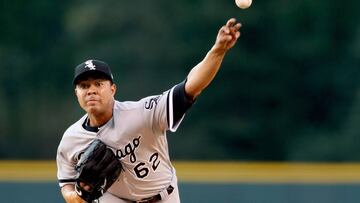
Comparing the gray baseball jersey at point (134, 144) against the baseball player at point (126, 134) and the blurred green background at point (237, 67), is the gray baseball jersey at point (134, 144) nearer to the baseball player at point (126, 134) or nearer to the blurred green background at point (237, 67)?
the baseball player at point (126, 134)

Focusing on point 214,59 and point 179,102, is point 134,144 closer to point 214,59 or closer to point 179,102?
point 179,102

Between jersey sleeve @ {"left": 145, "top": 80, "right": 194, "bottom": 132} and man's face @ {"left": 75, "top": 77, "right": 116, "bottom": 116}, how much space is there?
0.71 feet

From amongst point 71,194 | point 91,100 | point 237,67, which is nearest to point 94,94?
point 91,100

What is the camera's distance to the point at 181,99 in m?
5.14

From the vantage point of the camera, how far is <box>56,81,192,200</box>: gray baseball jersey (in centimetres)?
539

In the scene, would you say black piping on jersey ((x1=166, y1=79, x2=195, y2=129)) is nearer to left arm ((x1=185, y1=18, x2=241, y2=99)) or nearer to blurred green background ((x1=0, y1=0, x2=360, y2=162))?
left arm ((x1=185, y1=18, x2=241, y2=99))

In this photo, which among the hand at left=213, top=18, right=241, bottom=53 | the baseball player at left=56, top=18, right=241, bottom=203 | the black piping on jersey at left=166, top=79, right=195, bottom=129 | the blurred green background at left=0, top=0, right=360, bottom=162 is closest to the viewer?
the hand at left=213, top=18, right=241, bottom=53

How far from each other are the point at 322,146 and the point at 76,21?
7.43 ft

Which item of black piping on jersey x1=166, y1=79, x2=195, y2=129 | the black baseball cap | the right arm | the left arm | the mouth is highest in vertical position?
the black baseball cap

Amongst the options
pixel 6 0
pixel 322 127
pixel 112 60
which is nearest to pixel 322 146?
pixel 322 127

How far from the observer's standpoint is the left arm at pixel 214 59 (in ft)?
15.8

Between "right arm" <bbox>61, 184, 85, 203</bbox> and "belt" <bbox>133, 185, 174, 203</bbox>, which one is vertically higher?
"right arm" <bbox>61, 184, 85, 203</bbox>

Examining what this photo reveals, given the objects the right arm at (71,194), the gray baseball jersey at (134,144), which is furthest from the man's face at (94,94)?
the right arm at (71,194)

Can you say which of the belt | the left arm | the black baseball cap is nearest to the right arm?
the belt
